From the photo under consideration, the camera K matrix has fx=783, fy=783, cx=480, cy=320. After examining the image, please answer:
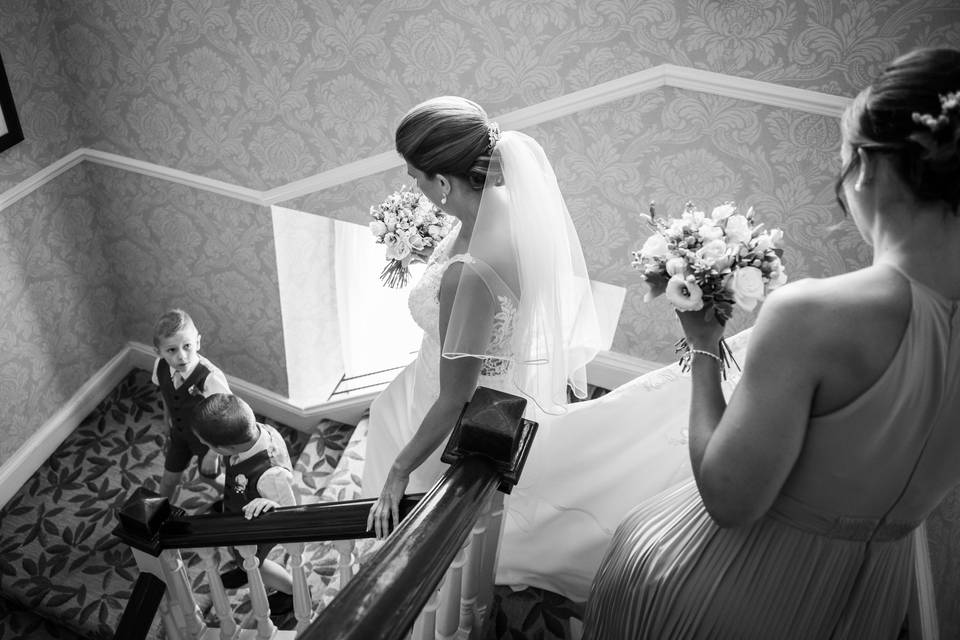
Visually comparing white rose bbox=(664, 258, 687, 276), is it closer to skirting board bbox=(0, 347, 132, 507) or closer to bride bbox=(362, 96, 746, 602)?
bride bbox=(362, 96, 746, 602)

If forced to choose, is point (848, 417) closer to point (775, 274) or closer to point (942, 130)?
point (942, 130)

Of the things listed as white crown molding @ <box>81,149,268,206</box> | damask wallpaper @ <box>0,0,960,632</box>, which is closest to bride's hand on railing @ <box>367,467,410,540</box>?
damask wallpaper @ <box>0,0,960,632</box>

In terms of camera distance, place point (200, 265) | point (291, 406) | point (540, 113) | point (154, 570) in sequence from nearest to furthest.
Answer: point (154, 570) < point (540, 113) < point (200, 265) < point (291, 406)

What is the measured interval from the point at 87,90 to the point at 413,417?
284 centimetres

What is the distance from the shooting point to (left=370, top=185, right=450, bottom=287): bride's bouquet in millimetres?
3020

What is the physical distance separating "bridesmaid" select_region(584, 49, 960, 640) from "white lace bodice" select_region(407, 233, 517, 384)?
2.52ft

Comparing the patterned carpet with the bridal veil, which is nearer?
the bridal veil

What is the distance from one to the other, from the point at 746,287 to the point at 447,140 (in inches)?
37.2

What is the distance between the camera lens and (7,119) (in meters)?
3.87

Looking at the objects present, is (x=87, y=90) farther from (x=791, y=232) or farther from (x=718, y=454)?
(x=718, y=454)

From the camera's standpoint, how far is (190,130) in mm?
4145

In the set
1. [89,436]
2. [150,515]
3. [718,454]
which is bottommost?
[89,436]

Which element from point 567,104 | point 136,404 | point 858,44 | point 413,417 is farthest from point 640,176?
point 136,404

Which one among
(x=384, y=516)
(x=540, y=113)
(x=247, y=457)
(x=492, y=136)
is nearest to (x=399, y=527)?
(x=384, y=516)
